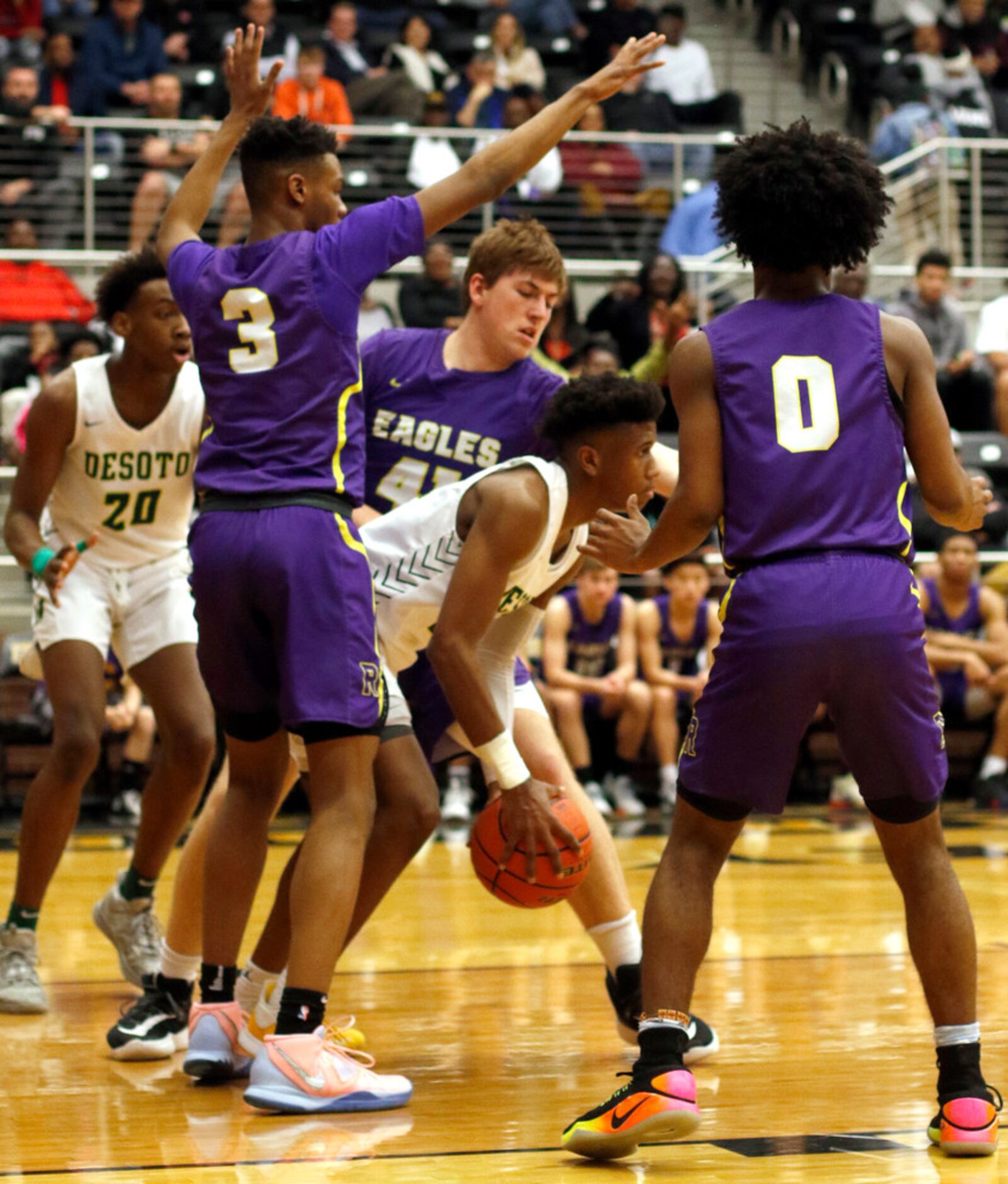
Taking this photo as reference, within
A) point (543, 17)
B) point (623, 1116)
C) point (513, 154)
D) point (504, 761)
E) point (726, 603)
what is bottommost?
point (623, 1116)

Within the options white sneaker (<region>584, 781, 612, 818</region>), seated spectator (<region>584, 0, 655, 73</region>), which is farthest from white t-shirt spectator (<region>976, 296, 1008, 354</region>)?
white sneaker (<region>584, 781, 612, 818</region>)

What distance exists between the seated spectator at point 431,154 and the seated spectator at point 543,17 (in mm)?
2664

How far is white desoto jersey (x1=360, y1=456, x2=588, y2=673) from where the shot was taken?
3961mm

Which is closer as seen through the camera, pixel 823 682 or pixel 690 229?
pixel 823 682

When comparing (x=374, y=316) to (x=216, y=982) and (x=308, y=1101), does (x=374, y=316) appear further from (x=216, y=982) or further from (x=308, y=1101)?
(x=308, y=1101)

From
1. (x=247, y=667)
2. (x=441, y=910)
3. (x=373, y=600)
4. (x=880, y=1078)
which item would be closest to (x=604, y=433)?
(x=373, y=600)

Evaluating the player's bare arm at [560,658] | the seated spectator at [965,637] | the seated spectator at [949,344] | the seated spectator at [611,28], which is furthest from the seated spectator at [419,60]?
the seated spectator at [965,637]

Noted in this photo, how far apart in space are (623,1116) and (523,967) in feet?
7.09

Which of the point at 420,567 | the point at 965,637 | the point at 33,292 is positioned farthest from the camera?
the point at 33,292

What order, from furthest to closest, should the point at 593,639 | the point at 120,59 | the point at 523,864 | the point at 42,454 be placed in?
the point at 120,59
the point at 593,639
the point at 42,454
the point at 523,864

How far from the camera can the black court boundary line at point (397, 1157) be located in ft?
10.3

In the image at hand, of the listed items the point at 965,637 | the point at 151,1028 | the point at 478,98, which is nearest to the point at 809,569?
the point at 151,1028

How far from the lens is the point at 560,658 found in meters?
10.1

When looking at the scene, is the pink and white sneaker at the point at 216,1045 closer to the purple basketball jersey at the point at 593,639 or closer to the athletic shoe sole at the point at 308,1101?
the athletic shoe sole at the point at 308,1101
